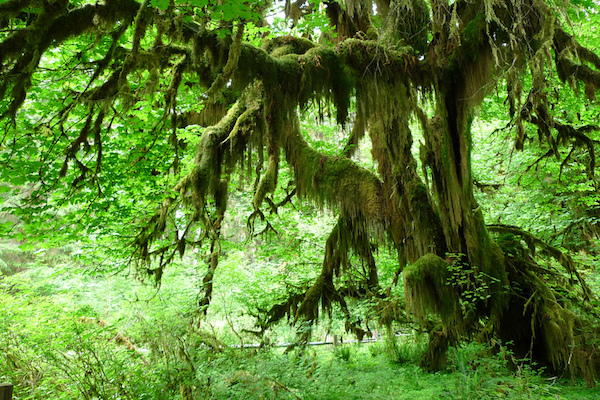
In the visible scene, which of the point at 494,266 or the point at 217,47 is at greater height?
the point at 217,47

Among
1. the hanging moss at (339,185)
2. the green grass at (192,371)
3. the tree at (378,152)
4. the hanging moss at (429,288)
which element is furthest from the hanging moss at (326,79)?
the green grass at (192,371)

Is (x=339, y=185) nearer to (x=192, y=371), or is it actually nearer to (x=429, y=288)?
(x=429, y=288)

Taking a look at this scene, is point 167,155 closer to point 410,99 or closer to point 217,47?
point 217,47

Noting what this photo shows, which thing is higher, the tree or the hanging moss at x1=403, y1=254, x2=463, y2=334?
the tree

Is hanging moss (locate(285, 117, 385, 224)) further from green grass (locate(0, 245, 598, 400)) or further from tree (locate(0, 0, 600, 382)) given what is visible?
green grass (locate(0, 245, 598, 400))

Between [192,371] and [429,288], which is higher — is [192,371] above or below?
below

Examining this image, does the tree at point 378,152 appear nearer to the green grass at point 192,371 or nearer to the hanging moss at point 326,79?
the hanging moss at point 326,79

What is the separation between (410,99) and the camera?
19.9 ft

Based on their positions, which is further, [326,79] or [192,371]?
[326,79]

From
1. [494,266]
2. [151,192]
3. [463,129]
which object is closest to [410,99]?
[463,129]

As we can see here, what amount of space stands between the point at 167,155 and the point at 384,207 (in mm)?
3848

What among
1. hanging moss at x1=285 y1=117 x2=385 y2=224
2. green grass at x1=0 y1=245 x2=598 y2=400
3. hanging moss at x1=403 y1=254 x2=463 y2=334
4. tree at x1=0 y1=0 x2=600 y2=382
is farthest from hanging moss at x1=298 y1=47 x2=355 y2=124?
green grass at x1=0 y1=245 x2=598 y2=400

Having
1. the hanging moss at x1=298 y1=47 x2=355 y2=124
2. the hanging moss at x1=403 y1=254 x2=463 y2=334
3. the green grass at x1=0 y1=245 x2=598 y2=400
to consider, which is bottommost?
the green grass at x1=0 y1=245 x2=598 y2=400

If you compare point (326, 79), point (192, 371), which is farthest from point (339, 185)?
point (192, 371)
